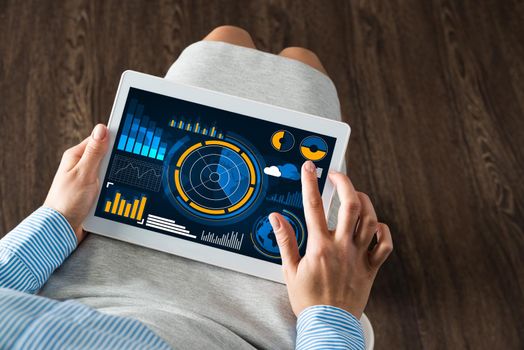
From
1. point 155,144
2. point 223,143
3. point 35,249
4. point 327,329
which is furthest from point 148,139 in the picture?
point 327,329

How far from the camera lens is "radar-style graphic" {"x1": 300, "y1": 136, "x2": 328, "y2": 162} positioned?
813mm

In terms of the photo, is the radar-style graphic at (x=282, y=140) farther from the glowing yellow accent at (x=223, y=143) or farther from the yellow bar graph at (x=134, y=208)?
the yellow bar graph at (x=134, y=208)

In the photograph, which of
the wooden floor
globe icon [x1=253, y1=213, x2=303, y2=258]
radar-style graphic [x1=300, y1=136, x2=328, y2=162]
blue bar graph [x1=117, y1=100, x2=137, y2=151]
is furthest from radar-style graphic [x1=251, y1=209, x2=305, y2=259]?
the wooden floor

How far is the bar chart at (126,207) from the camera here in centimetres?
81

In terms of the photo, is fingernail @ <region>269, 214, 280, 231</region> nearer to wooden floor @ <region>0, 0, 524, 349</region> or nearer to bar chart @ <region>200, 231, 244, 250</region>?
bar chart @ <region>200, 231, 244, 250</region>

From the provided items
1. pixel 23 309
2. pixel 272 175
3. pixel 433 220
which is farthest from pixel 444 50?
pixel 23 309

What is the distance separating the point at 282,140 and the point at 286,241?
16 cm

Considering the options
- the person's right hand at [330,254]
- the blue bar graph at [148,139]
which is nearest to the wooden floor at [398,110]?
the person's right hand at [330,254]

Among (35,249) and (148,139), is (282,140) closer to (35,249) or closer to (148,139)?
(148,139)

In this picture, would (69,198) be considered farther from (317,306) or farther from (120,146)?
(317,306)

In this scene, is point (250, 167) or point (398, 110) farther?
point (398, 110)

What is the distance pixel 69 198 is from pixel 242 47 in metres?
0.41

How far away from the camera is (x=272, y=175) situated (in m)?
0.82

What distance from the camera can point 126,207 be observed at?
811 millimetres
